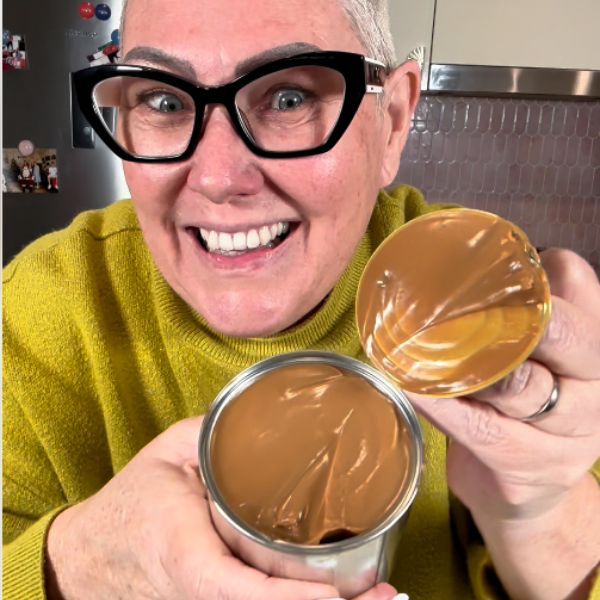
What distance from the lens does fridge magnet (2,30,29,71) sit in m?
1.92

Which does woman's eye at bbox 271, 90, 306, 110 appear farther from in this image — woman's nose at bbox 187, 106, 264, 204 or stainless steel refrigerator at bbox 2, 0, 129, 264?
stainless steel refrigerator at bbox 2, 0, 129, 264

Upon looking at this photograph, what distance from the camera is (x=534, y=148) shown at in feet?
7.38

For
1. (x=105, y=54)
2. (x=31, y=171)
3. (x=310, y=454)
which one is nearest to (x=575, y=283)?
(x=310, y=454)

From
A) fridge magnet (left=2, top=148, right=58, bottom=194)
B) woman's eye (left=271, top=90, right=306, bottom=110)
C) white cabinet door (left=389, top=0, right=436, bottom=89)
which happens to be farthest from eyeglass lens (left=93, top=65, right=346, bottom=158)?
fridge magnet (left=2, top=148, right=58, bottom=194)

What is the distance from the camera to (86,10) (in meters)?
1.92

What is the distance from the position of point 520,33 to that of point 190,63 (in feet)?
5.15

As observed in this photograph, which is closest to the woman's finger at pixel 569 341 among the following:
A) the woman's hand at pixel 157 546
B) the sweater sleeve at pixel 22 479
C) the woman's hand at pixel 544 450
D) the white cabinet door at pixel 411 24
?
the woman's hand at pixel 544 450

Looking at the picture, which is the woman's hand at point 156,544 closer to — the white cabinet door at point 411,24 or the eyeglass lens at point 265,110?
the eyeglass lens at point 265,110

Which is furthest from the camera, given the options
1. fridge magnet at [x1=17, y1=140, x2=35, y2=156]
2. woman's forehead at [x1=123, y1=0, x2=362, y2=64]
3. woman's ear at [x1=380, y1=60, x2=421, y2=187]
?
fridge magnet at [x1=17, y1=140, x2=35, y2=156]

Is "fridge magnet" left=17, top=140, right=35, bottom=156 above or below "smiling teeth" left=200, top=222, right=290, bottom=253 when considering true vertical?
below

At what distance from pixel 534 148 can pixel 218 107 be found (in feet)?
6.15

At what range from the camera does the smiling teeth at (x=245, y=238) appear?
0.75m

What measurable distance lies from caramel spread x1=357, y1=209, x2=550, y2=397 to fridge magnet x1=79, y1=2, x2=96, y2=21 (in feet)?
5.95

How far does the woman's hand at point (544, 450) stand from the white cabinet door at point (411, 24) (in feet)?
5.05
